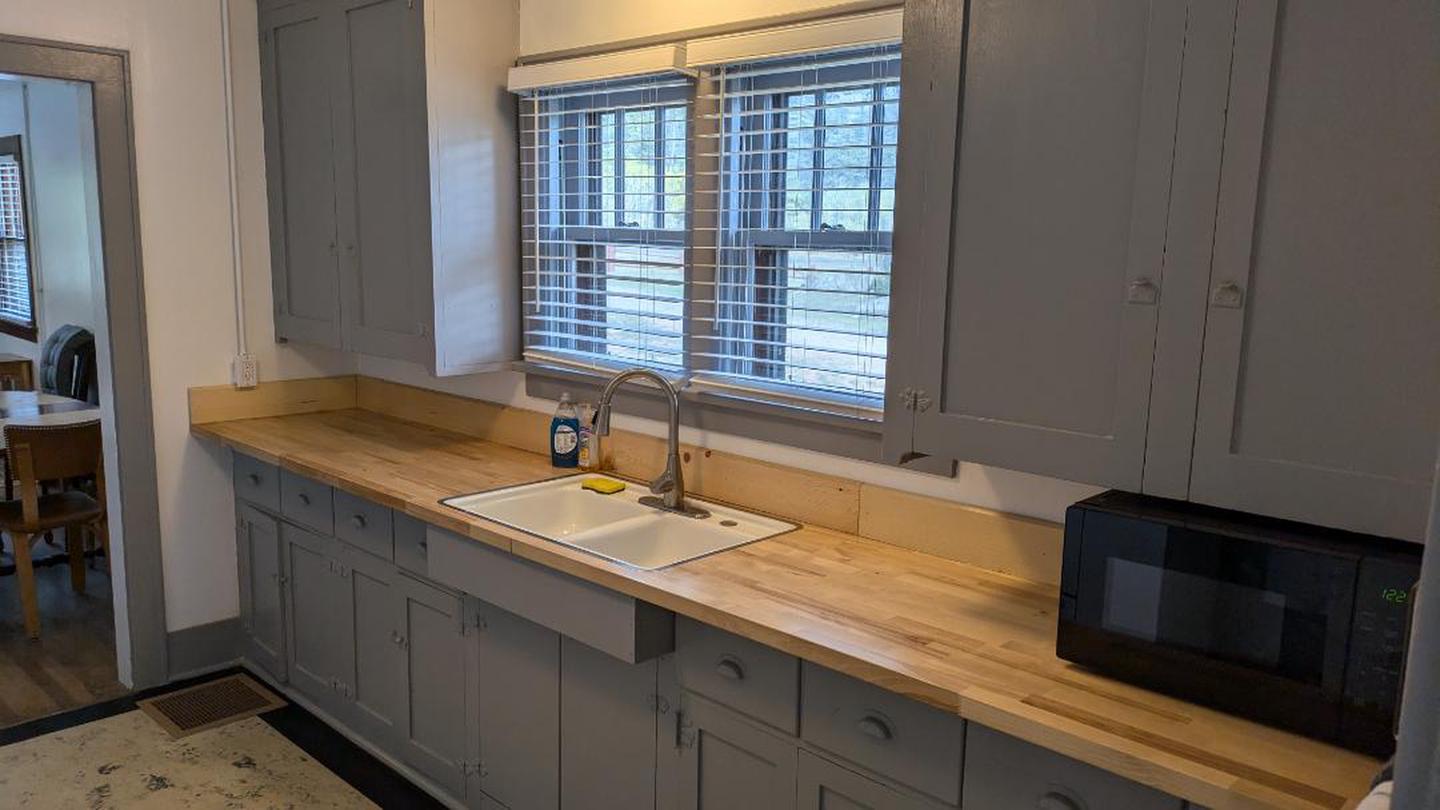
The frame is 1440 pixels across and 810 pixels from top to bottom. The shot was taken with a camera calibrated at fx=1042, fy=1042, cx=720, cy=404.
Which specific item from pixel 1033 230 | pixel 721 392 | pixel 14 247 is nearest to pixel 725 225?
pixel 721 392

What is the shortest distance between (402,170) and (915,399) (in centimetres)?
193

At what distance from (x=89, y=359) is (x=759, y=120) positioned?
416cm

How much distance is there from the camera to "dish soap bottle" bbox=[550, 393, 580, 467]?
2.99 meters

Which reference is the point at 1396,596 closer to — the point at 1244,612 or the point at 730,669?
the point at 1244,612

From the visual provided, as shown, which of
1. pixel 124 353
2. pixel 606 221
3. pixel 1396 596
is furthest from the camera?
pixel 124 353

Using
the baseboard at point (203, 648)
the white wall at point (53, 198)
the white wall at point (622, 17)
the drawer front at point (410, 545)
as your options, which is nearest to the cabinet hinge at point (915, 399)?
the white wall at point (622, 17)

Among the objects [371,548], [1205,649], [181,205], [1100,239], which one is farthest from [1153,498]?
[181,205]

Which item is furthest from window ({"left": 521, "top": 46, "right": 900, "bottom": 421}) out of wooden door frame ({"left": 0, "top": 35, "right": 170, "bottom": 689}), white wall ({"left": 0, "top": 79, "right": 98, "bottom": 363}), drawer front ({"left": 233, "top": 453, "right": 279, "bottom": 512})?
white wall ({"left": 0, "top": 79, "right": 98, "bottom": 363})

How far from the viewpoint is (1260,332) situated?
1.44 meters

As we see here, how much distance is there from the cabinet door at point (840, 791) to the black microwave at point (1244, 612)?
0.38m

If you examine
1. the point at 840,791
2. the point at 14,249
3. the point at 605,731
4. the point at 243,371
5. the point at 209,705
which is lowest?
the point at 209,705

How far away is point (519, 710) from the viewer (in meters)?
2.54

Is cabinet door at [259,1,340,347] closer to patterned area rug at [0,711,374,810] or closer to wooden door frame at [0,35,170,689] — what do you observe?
wooden door frame at [0,35,170,689]

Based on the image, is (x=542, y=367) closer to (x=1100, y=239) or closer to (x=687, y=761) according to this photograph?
(x=687, y=761)
